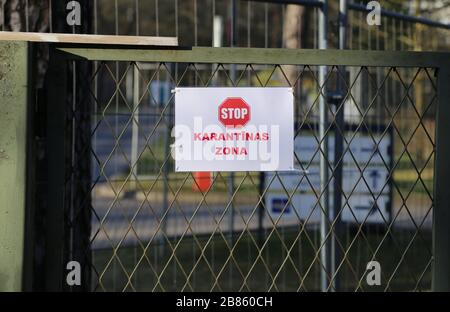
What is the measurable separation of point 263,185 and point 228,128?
508cm

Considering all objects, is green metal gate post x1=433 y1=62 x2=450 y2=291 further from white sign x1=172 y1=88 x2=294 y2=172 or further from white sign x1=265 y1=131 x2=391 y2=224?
white sign x1=265 y1=131 x2=391 y2=224

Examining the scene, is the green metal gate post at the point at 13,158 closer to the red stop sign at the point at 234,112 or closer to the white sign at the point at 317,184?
the red stop sign at the point at 234,112

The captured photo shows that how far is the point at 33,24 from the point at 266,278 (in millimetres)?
3776

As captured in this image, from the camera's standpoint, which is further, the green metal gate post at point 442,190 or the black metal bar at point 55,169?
the green metal gate post at point 442,190

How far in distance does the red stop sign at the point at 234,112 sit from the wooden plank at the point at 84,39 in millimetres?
422

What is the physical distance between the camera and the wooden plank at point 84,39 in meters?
4.52

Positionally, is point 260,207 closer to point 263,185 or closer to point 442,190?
point 263,185

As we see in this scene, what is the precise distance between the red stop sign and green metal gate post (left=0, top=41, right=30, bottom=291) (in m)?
1.01

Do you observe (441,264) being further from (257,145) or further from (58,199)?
(58,199)

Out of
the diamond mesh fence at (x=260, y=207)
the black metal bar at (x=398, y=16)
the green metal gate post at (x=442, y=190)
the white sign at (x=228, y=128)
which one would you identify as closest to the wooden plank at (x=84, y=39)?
the white sign at (x=228, y=128)

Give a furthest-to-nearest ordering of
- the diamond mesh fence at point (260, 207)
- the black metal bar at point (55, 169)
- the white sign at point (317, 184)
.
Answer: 1. the white sign at point (317, 184)
2. the diamond mesh fence at point (260, 207)
3. the black metal bar at point (55, 169)

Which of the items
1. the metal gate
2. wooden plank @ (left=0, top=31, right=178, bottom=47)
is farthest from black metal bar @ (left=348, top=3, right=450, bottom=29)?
wooden plank @ (left=0, top=31, right=178, bottom=47)

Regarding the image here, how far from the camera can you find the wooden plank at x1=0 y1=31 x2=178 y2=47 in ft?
14.8
